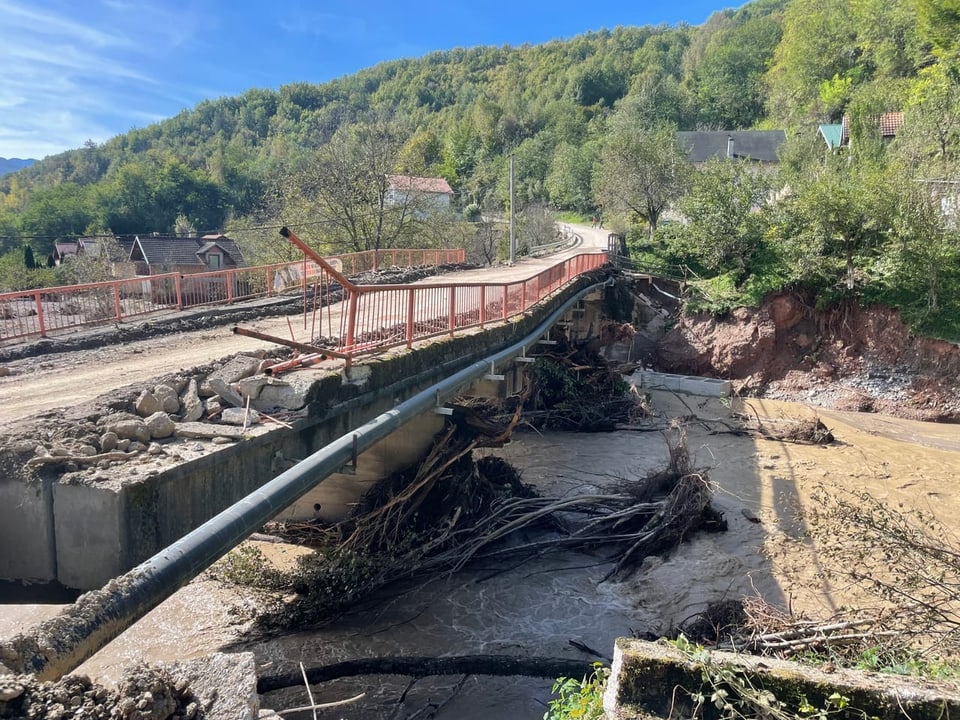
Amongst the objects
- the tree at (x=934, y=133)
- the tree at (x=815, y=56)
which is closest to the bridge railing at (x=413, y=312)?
the tree at (x=934, y=133)

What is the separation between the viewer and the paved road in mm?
6996

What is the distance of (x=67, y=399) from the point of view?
22.6 feet

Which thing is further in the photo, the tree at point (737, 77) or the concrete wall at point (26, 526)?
the tree at point (737, 77)

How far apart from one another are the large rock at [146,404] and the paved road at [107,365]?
89 cm

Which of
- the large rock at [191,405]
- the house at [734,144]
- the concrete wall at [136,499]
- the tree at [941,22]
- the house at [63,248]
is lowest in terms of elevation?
the concrete wall at [136,499]

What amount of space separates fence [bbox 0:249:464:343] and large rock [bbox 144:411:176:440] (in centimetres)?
265

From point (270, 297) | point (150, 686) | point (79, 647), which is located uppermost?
point (270, 297)

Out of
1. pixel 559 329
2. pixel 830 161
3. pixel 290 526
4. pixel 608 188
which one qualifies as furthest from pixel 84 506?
pixel 608 188

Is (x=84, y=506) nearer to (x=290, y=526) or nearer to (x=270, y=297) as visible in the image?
(x=290, y=526)

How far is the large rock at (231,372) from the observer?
6434 mm

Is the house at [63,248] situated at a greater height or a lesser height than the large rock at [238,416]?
greater

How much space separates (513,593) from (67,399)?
664cm

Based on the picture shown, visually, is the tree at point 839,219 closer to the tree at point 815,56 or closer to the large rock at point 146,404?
the large rock at point 146,404

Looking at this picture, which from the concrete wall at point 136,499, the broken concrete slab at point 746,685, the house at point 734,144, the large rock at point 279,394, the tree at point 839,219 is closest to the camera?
the broken concrete slab at point 746,685
